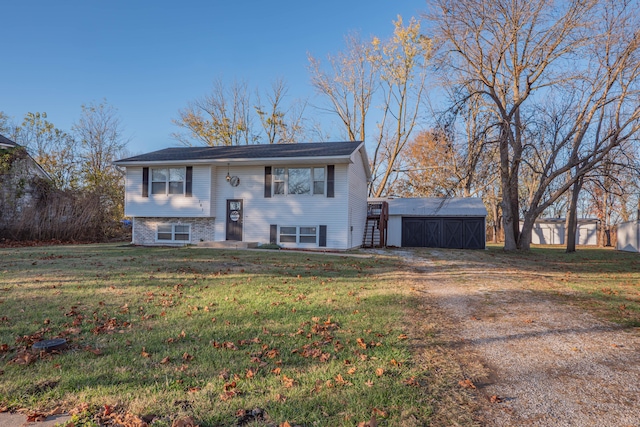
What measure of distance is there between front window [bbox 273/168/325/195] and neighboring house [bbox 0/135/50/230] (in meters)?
12.3

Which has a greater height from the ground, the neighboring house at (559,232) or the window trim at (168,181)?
the window trim at (168,181)

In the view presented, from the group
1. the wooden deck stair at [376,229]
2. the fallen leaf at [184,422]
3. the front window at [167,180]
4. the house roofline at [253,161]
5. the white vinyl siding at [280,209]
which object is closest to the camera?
the fallen leaf at [184,422]

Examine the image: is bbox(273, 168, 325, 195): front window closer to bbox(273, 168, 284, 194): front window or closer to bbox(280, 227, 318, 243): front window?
bbox(273, 168, 284, 194): front window

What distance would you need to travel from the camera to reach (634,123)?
58.2 feet

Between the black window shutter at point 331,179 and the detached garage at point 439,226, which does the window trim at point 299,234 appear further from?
the detached garage at point 439,226

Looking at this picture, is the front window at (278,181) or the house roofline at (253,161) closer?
the house roofline at (253,161)

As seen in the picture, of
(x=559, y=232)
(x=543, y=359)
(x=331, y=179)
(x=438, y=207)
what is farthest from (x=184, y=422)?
(x=559, y=232)

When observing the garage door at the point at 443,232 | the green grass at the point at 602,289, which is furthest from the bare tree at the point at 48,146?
the green grass at the point at 602,289

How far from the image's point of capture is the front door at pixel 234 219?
685 inches

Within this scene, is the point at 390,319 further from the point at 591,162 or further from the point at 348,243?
the point at 591,162

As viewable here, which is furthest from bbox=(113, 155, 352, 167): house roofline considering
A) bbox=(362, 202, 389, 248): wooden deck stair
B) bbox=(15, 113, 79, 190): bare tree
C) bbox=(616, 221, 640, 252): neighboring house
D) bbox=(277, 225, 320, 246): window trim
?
bbox=(616, 221, 640, 252): neighboring house

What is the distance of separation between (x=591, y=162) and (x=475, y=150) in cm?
718

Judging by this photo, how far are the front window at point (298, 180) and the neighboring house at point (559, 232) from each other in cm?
3181

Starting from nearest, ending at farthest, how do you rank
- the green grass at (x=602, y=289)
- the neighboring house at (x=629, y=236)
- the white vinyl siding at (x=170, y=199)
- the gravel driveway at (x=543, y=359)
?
1. the gravel driveway at (x=543, y=359)
2. the green grass at (x=602, y=289)
3. the white vinyl siding at (x=170, y=199)
4. the neighboring house at (x=629, y=236)
